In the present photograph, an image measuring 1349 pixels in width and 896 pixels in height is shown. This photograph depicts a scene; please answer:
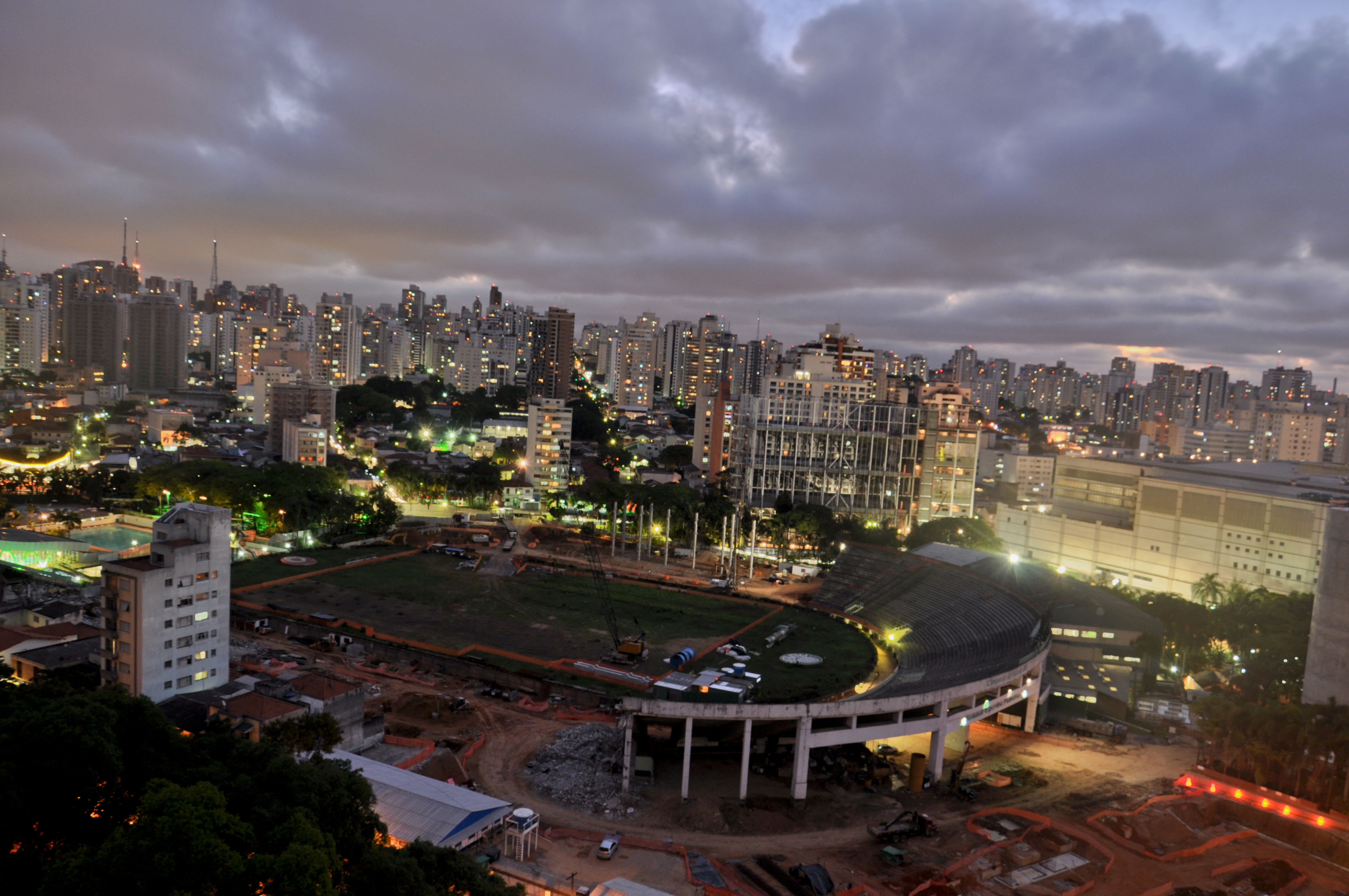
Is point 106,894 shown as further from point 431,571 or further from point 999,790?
point 431,571

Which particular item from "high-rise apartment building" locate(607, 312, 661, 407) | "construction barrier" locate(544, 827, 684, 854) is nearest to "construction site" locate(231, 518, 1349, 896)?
"construction barrier" locate(544, 827, 684, 854)

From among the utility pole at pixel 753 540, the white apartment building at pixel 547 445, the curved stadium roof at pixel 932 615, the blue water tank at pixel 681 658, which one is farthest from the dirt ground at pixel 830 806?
the white apartment building at pixel 547 445

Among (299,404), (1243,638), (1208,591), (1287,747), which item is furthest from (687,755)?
(299,404)

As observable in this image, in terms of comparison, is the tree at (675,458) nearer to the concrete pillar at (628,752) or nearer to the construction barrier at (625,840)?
the concrete pillar at (628,752)

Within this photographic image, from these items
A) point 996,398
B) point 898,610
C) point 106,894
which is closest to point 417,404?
point 898,610

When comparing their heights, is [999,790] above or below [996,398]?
below

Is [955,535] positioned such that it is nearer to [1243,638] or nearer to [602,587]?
[1243,638]

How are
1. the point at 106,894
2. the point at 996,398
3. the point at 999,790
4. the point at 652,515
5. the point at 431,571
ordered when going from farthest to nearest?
the point at 996,398 < the point at 652,515 < the point at 431,571 < the point at 999,790 < the point at 106,894
